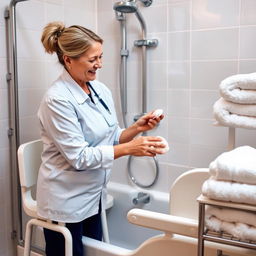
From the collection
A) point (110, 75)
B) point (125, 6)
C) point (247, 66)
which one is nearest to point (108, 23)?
point (110, 75)

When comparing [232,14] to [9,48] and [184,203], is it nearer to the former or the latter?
[184,203]

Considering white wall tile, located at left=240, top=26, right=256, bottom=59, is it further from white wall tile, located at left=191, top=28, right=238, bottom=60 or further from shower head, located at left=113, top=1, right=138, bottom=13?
shower head, located at left=113, top=1, right=138, bottom=13

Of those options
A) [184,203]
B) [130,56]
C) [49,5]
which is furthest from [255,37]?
[49,5]

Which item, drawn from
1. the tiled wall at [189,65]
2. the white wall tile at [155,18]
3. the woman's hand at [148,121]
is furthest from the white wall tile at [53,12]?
the woman's hand at [148,121]

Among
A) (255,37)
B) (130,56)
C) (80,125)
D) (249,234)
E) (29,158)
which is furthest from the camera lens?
(130,56)

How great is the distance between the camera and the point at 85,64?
140cm

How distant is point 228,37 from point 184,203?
935 millimetres

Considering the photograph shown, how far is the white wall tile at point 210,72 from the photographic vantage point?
1914 millimetres

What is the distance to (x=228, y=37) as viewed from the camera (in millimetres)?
1888

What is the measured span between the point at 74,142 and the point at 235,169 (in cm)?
62

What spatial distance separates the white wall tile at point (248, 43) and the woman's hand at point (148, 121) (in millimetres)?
669

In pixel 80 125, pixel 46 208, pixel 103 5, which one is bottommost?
pixel 46 208

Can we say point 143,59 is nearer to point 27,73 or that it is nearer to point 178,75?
point 178,75

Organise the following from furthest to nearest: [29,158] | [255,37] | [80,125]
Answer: [255,37] → [29,158] → [80,125]
